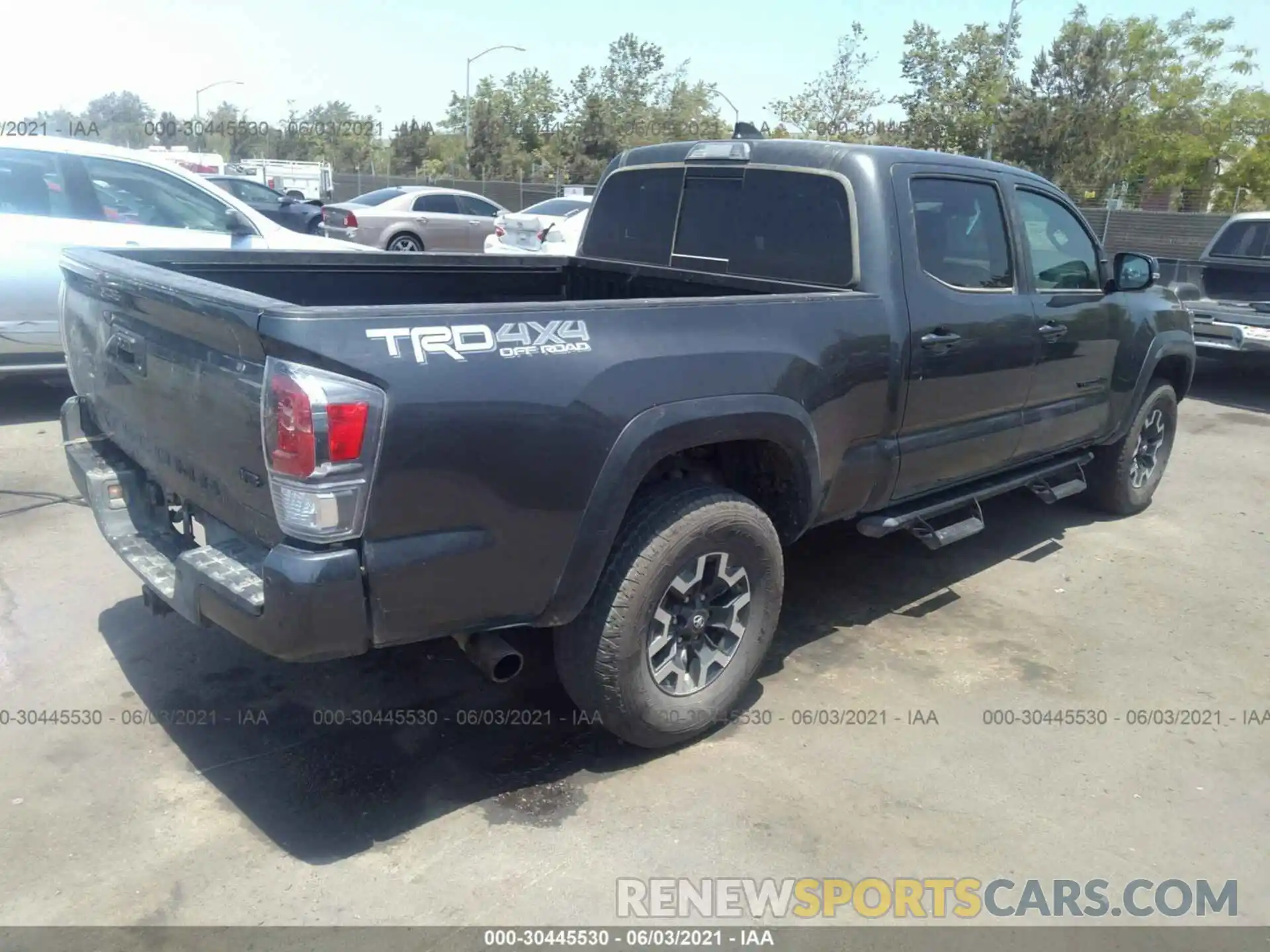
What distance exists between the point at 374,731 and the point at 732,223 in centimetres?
257

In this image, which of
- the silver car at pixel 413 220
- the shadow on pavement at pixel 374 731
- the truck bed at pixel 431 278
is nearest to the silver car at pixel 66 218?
the truck bed at pixel 431 278

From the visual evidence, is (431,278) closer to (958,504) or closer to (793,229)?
(793,229)

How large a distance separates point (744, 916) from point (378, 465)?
1583mm

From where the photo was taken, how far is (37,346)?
22.6 feet

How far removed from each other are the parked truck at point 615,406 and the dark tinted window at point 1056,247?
22 millimetres

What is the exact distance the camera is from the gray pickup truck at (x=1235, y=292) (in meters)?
9.97

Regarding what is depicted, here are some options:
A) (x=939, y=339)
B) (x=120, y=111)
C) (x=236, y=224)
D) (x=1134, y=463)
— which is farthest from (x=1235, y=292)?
(x=120, y=111)

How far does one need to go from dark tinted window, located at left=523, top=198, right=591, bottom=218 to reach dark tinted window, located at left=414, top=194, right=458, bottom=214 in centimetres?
169

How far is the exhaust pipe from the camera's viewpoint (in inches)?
120

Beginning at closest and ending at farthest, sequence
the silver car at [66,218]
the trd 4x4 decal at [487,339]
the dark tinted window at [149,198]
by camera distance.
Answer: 1. the trd 4x4 decal at [487,339]
2. the silver car at [66,218]
3. the dark tinted window at [149,198]

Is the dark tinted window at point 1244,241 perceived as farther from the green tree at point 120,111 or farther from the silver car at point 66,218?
the green tree at point 120,111

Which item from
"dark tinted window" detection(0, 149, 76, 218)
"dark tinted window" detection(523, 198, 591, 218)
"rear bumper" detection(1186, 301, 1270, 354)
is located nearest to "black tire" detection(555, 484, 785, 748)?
"dark tinted window" detection(0, 149, 76, 218)

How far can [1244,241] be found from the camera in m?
11.1
